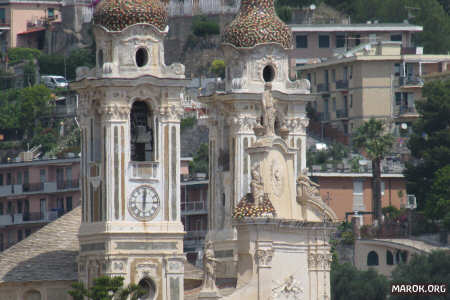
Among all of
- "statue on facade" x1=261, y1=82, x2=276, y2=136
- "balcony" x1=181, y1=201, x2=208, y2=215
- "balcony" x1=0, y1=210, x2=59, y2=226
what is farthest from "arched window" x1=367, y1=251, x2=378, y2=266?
"statue on facade" x1=261, y1=82, x2=276, y2=136

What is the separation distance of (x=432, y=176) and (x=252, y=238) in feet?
238

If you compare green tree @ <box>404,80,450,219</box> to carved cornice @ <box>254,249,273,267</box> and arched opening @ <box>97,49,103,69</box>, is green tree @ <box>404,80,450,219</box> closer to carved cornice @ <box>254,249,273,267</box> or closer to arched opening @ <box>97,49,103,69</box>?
arched opening @ <box>97,49,103,69</box>

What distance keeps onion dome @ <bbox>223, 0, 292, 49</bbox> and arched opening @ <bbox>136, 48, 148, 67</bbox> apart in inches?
227

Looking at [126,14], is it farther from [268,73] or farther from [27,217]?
[27,217]

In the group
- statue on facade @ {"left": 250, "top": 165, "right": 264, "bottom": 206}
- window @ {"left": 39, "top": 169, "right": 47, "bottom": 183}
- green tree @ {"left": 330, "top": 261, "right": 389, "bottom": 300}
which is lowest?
green tree @ {"left": 330, "top": 261, "right": 389, "bottom": 300}

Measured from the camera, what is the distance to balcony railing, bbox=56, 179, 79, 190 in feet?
590

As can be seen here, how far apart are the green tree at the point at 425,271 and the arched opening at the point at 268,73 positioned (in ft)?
96.9

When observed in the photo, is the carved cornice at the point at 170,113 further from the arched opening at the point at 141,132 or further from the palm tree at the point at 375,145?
the palm tree at the point at 375,145

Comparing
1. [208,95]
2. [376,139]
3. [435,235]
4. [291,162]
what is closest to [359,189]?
[376,139]

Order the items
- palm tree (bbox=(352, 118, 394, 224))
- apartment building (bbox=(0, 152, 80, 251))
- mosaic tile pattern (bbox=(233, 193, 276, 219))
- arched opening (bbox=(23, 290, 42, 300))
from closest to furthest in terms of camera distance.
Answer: mosaic tile pattern (bbox=(233, 193, 276, 219)) → arched opening (bbox=(23, 290, 42, 300)) → palm tree (bbox=(352, 118, 394, 224)) → apartment building (bbox=(0, 152, 80, 251))

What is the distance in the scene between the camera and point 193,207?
171 meters

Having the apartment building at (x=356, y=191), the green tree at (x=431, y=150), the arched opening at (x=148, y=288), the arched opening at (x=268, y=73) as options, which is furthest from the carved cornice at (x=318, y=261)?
the apartment building at (x=356, y=191)

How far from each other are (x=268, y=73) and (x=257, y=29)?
6.26ft

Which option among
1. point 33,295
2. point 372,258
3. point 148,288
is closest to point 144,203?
point 148,288
